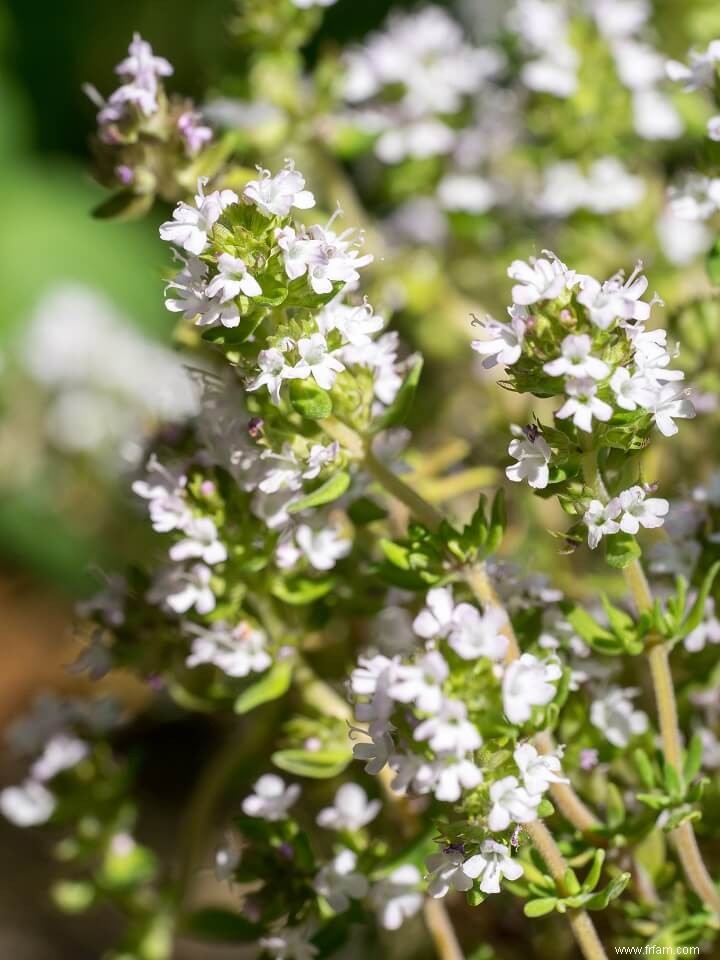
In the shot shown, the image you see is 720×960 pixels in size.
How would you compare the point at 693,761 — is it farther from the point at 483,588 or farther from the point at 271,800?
the point at 271,800

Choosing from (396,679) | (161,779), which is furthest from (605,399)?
(161,779)

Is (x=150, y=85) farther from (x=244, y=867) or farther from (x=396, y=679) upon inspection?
(x=244, y=867)

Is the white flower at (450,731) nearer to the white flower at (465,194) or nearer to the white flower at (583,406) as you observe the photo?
the white flower at (583,406)

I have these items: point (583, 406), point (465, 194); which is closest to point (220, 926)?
point (583, 406)

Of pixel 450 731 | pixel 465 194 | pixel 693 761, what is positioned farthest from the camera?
pixel 465 194

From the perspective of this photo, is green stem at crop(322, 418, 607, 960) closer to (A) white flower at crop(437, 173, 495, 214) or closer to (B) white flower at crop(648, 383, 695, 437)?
(B) white flower at crop(648, 383, 695, 437)

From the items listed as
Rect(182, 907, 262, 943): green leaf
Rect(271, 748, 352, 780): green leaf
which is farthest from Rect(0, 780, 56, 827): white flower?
Rect(271, 748, 352, 780): green leaf
